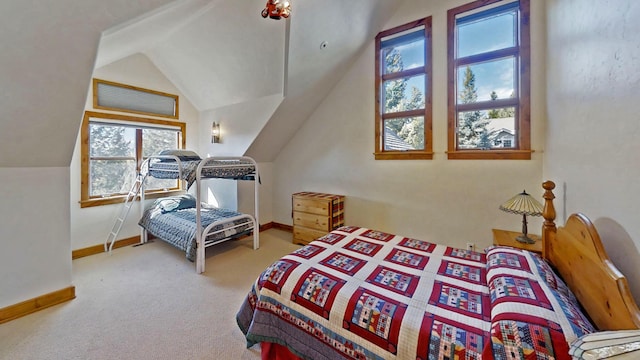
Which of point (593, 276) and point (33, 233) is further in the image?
point (33, 233)

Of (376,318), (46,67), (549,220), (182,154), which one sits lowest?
(376,318)

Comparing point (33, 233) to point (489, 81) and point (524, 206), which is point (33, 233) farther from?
point (489, 81)

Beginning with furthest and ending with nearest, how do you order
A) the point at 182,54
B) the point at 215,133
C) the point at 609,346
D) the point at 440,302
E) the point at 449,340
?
the point at 215,133
the point at 182,54
the point at 440,302
the point at 449,340
the point at 609,346

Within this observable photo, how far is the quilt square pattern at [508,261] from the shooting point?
144 centimetres

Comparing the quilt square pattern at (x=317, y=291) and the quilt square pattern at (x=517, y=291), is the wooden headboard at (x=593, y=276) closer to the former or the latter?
the quilt square pattern at (x=517, y=291)

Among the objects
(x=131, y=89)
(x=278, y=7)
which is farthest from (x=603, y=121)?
(x=131, y=89)

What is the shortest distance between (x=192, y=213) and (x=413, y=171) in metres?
3.34

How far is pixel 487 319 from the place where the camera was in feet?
3.77

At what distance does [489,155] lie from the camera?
2795mm

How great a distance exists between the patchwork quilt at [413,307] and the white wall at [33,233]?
202 cm

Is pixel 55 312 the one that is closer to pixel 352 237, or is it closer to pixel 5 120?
pixel 5 120

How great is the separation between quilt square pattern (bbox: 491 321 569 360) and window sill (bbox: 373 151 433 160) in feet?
8.00

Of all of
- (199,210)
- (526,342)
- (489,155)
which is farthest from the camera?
(199,210)

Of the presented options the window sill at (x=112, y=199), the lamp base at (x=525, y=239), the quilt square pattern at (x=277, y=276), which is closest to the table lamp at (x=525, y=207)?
the lamp base at (x=525, y=239)
